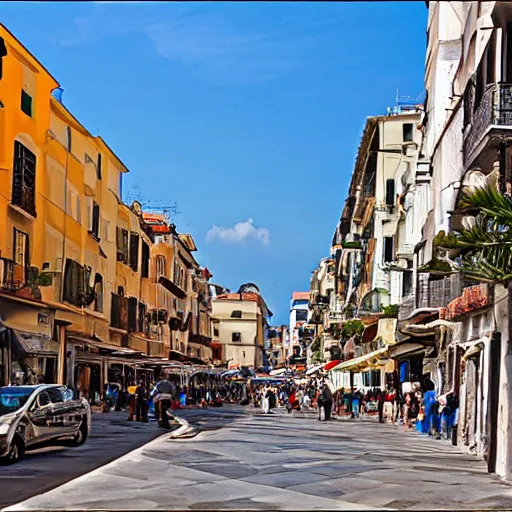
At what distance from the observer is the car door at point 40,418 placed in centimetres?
2089

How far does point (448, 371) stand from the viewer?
29344 millimetres

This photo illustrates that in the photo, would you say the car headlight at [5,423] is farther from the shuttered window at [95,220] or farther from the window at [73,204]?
the shuttered window at [95,220]

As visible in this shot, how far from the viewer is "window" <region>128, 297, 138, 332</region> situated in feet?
199

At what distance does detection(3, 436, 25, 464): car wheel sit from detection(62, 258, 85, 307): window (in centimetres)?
2214

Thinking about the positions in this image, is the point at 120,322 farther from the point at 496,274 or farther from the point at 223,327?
the point at 223,327

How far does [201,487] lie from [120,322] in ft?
136

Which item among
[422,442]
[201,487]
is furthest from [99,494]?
[422,442]

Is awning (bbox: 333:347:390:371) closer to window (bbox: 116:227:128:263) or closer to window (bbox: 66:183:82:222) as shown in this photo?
window (bbox: 116:227:128:263)

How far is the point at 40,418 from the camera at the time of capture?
2138 centimetres

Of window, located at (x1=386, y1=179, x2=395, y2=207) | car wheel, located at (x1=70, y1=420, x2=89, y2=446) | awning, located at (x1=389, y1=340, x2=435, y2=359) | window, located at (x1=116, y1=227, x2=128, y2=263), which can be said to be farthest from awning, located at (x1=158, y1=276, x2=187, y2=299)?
car wheel, located at (x1=70, y1=420, x2=89, y2=446)

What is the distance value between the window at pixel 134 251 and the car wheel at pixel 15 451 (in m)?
41.3

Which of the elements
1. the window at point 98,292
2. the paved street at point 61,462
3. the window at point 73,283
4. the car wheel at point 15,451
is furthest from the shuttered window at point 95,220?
the car wheel at point 15,451

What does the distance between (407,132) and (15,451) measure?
4354cm

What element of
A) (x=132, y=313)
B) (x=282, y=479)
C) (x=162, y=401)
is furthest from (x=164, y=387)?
(x=132, y=313)
